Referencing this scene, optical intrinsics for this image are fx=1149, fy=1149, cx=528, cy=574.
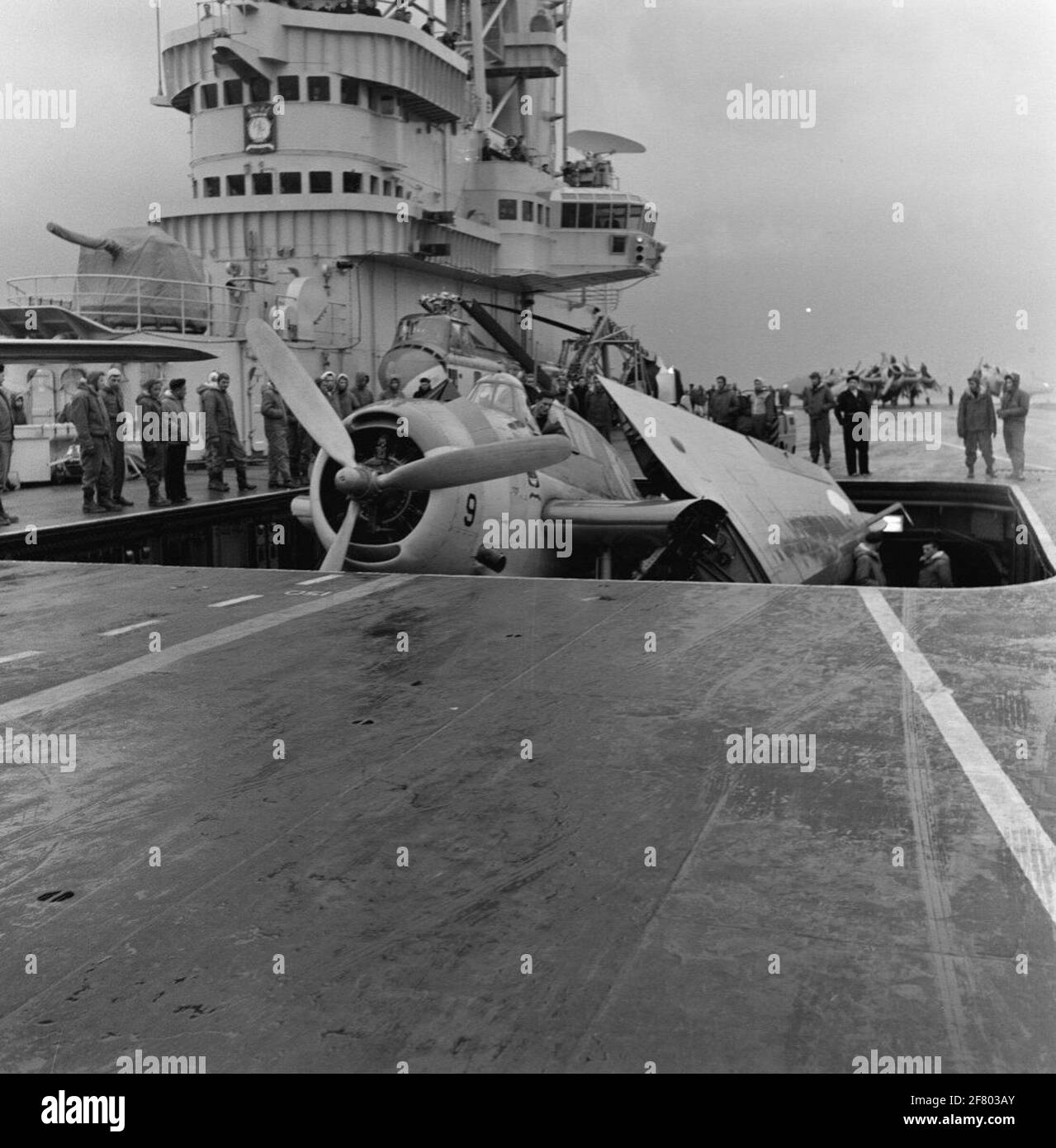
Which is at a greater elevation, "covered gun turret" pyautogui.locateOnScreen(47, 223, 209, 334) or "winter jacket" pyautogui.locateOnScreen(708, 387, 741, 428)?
"covered gun turret" pyautogui.locateOnScreen(47, 223, 209, 334)

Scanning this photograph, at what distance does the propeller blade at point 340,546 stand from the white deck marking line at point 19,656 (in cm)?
426

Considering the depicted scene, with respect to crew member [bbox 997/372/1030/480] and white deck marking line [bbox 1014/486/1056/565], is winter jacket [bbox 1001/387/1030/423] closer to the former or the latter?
crew member [bbox 997/372/1030/480]

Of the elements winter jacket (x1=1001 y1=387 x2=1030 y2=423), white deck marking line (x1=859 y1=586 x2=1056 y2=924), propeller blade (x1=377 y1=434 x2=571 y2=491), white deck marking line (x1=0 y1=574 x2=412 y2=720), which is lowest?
white deck marking line (x1=859 y1=586 x2=1056 y2=924)

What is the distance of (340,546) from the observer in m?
12.2

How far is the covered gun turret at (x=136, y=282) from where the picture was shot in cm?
2781

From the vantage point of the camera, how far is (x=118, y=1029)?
3133mm

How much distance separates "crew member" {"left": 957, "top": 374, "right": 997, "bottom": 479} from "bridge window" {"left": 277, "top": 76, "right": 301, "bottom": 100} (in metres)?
22.1

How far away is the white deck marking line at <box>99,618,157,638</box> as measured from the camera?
8.62 m

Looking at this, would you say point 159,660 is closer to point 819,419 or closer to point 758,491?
point 758,491

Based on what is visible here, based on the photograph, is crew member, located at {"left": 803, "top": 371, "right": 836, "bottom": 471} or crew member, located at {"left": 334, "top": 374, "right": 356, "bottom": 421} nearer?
crew member, located at {"left": 334, "top": 374, "right": 356, "bottom": 421}

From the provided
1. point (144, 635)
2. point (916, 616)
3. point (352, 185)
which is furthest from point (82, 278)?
point (916, 616)

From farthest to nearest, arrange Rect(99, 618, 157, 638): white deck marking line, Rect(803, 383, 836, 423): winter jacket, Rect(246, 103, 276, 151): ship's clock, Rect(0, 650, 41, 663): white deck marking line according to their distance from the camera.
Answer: Rect(246, 103, 276, 151): ship's clock → Rect(803, 383, 836, 423): winter jacket → Rect(99, 618, 157, 638): white deck marking line → Rect(0, 650, 41, 663): white deck marking line

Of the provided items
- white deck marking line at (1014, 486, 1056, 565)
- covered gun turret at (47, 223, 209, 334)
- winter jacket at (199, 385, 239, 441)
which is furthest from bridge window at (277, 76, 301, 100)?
white deck marking line at (1014, 486, 1056, 565)

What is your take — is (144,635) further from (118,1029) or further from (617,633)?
(118,1029)
